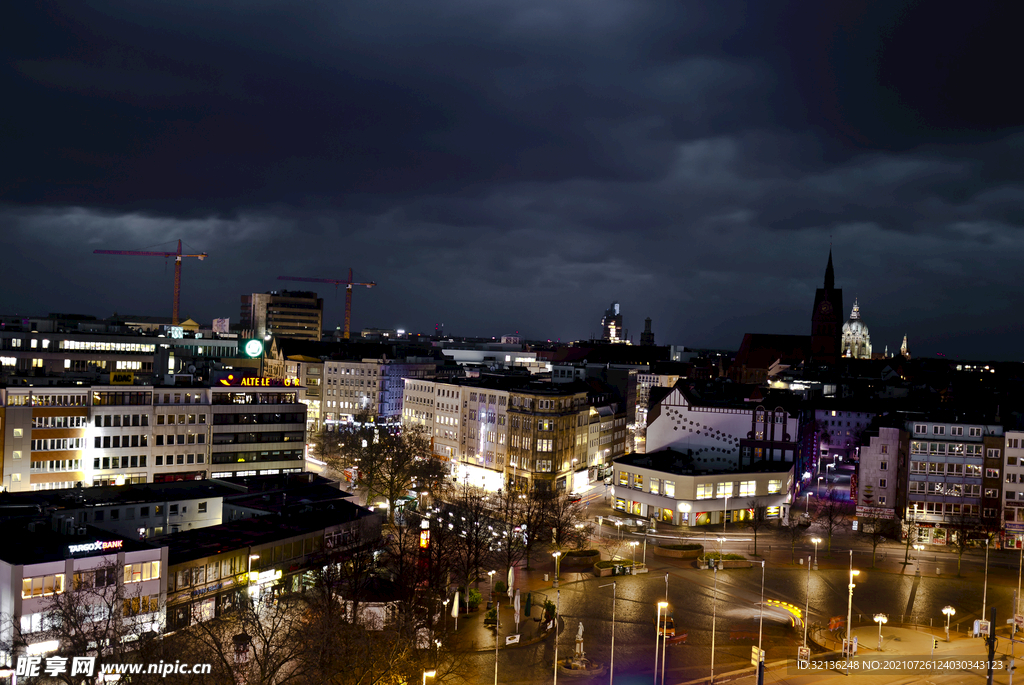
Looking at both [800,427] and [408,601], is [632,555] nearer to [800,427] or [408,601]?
[408,601]

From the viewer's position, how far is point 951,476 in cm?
8981

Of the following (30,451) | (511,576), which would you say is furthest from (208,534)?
(30,451)

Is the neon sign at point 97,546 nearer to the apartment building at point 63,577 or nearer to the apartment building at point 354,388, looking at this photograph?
the apartment building at point 63,577

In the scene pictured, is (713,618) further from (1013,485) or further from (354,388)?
(354,388)

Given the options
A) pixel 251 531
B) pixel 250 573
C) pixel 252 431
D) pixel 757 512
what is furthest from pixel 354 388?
pixel 250 573

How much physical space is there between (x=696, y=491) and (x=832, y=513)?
593 inches

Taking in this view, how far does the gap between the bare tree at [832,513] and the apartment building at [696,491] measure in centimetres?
488

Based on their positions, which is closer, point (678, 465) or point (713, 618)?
point (713, 618)

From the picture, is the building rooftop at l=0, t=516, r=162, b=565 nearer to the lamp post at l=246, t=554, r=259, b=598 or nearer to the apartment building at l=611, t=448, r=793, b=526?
the lamp post at l=246, t=554, r=259, b=598

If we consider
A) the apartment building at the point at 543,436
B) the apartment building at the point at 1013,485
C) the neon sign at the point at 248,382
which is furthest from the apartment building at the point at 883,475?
the neon sign at the point at 248,382

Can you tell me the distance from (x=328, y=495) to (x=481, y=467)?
54.7 meters

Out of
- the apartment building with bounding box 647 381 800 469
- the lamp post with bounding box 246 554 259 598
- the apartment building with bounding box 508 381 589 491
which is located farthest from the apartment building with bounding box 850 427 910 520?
the lamp post with bounding box 246 554 259 598

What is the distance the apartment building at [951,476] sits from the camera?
88.3 metres

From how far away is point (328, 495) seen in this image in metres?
73.3
